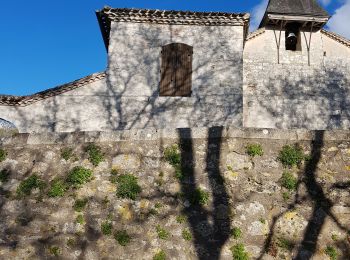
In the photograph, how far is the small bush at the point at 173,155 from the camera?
5.57 meters

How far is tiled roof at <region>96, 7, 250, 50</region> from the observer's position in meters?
13.7

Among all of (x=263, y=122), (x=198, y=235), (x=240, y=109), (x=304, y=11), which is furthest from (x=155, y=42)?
(x=198, y=235)

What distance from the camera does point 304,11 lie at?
16375 millimetres

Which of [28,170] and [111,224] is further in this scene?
[28,170]

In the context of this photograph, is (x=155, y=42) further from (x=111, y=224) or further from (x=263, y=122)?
(x=111, y=224)

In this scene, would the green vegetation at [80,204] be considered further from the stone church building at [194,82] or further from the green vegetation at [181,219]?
the stone church building at [194,82]

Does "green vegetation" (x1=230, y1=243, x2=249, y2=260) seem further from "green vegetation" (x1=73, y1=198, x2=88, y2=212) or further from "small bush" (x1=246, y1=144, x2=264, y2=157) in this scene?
"green vegetation" (x1=73, y1=198, x2=88, y2=212)

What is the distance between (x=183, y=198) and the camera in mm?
5176

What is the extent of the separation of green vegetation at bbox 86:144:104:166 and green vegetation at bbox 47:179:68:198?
508mm

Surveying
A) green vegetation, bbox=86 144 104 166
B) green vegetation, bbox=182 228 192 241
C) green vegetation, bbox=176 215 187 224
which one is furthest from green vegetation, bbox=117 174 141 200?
green vegetation, bbox=182 228 192 241

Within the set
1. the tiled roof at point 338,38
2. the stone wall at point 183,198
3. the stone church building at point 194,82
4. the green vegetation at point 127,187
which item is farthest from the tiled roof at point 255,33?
the green vegetation at point 127,187

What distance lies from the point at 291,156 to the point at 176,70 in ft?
27.9

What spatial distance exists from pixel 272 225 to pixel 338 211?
2.81 ft

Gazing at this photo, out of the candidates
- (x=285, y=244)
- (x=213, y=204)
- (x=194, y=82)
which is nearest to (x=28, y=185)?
(x=213, y=204)
